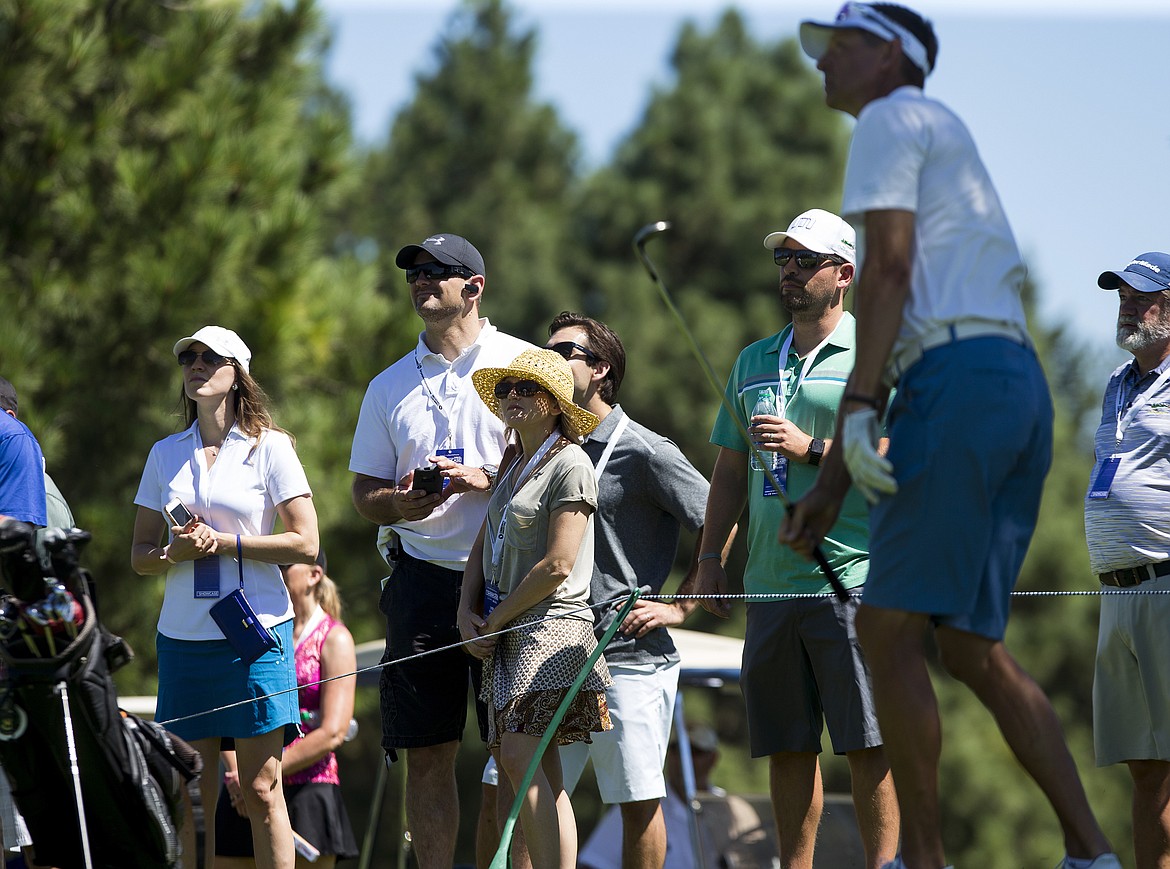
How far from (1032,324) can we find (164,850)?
79.8 ft

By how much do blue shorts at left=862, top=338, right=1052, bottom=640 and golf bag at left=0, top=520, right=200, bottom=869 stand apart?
6.50 ft

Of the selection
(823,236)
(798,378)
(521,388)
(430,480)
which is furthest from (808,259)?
(430,480)

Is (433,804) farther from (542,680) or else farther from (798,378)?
(798,378)

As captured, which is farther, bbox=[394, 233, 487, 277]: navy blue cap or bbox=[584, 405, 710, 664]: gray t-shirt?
bbox=[394, 233, 487, 277]: navy blue cap

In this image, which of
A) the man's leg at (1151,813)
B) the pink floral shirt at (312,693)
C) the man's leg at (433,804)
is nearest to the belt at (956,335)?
the man's leg at (1151,813)

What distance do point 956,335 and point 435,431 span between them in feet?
7.94

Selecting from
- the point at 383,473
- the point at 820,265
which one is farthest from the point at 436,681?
the point at 820,265

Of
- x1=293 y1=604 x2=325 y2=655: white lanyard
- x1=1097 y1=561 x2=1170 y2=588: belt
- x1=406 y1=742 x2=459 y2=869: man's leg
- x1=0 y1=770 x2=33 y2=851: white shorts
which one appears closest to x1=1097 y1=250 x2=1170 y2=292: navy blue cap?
x1=1097 y1=561 x2=1170 y2=588: belt

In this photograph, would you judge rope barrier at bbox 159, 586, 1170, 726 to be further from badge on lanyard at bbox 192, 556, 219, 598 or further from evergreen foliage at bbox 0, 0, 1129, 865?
evergreen foliage at bbox 0, 0, 1129, 865

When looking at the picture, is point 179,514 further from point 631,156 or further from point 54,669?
point 631,156

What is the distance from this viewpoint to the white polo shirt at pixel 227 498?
17.2 ft

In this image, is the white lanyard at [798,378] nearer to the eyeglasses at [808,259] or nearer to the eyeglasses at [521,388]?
the eyeglasses at [808,259]

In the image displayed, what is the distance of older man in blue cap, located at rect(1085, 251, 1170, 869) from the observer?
5.09 m

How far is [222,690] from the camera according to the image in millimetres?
5168
